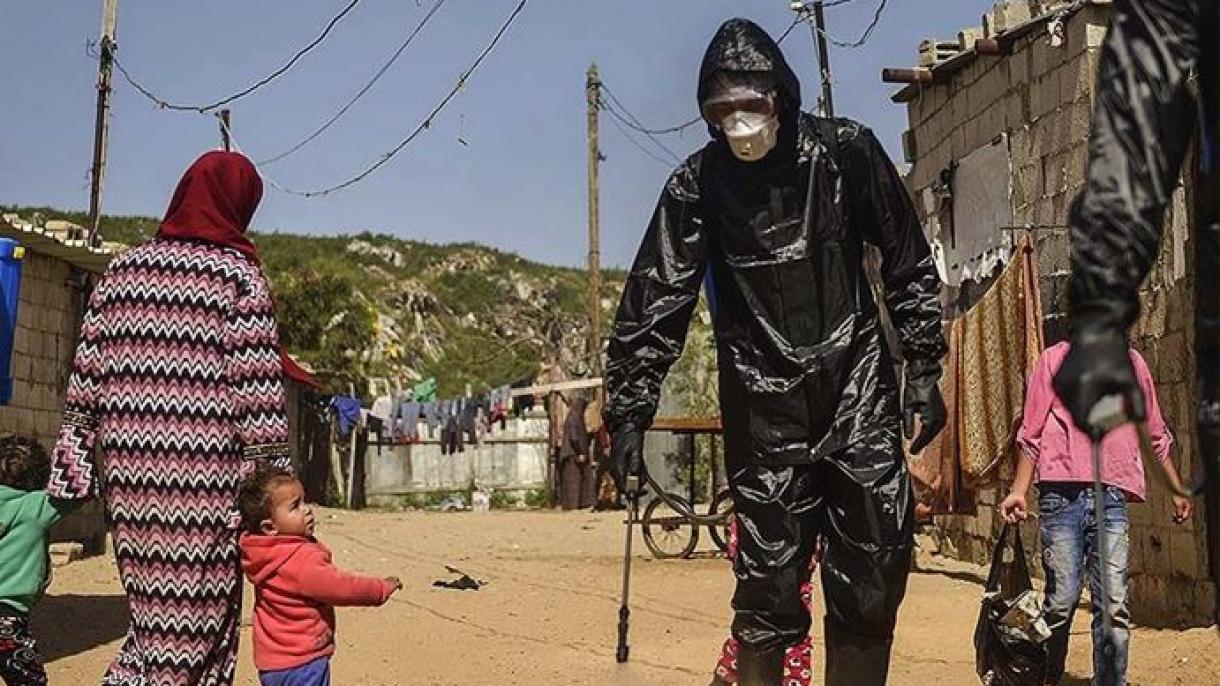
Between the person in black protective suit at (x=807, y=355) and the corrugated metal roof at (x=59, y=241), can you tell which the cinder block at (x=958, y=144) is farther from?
the person in black protective suit at (x=807, y=355)

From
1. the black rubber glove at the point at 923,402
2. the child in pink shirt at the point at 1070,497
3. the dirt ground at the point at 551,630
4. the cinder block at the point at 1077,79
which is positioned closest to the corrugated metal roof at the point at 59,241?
the dirt ground at the point at 551,630

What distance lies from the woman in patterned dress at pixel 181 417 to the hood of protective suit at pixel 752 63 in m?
1.45

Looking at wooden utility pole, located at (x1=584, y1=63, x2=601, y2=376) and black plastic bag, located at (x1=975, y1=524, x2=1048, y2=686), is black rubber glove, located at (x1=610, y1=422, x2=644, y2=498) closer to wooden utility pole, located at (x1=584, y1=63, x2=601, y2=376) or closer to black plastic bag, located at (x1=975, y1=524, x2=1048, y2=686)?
black plastic bag, located at (x1=975, y1=524, x2=1048, y2=686)

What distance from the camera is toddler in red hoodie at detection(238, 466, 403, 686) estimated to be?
501 centimetres

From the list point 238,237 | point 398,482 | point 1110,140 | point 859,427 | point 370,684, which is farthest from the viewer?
point 398,482

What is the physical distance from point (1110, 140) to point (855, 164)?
2.36 metres

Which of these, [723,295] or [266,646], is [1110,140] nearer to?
[723,295]

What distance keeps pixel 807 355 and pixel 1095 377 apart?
7.97 ft

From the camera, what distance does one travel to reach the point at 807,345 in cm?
477

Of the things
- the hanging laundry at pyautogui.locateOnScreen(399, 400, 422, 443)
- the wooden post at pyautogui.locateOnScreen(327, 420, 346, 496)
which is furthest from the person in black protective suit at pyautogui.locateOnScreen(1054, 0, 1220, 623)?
the hanging laundry at pyautogui.locateOnScreen(399, 400, 422, 443)

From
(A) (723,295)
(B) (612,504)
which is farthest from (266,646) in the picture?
(B) (612,504)

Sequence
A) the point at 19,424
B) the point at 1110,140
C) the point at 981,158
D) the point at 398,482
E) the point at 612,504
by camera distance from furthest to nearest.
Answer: the point at 398,482 → the point at 612,504 → the point at 19,424 → the point at 981,158 → the point at 1110,140

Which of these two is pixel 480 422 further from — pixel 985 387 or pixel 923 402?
pixel 923 402

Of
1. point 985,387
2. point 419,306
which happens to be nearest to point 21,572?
point 985,387
